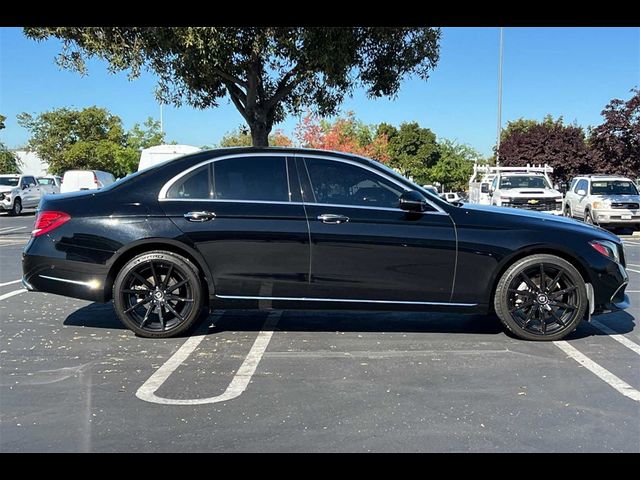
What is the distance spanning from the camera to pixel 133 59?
1227 centimetres

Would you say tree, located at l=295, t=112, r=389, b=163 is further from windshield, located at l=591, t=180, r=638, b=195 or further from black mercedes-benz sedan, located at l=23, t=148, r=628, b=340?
black mercedes-benz sedan, located at l=23, t=148, r=628, b=340

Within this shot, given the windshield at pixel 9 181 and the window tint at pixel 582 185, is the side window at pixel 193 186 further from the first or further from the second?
the windshield at pixel 9 181

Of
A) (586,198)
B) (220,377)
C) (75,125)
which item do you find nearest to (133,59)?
(220,377)

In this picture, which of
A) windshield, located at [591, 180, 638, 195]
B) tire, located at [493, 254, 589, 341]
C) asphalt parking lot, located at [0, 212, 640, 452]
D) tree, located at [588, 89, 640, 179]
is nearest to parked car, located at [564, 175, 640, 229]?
windshield, located at [591, 180, 638, 195]

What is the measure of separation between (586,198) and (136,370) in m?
17.6

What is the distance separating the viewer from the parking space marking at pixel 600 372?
421 cm

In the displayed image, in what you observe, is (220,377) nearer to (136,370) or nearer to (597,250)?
(136,370)

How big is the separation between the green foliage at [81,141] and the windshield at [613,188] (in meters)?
32.4

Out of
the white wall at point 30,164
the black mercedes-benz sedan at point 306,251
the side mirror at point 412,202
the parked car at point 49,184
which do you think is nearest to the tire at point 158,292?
the black mercedes-benz sedan at point 306,251

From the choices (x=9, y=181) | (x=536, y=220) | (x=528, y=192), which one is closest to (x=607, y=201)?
(x=528, y=192)

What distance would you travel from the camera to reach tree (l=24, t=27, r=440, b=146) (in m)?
11.5

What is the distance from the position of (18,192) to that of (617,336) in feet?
83.4

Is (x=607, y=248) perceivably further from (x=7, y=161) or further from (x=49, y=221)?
(x=7, y=161)

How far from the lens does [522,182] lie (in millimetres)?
19984
